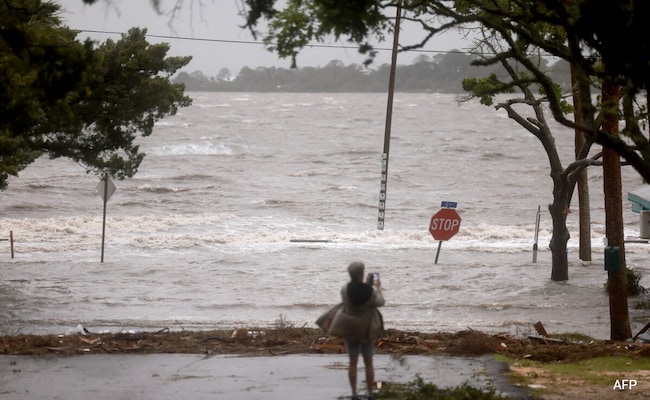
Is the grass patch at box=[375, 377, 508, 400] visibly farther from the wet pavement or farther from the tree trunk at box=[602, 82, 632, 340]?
the tree trunk at box=[602, 82, 632, 340]

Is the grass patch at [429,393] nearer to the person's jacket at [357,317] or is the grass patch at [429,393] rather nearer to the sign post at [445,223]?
the person's jacket at [357,317]

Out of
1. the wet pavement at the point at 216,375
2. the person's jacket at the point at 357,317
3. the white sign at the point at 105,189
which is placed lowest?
the wet pavement at the point at 216,375

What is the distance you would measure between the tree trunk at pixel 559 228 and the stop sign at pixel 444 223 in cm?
391

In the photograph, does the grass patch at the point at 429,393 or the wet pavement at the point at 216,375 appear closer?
the grass patch at the point at 429,393

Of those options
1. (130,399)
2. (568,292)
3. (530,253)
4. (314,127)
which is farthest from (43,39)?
(314,127)

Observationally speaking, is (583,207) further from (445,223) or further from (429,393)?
(429,393)

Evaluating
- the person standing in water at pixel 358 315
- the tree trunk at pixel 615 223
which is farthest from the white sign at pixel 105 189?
the person standing in water at pixel 358 315

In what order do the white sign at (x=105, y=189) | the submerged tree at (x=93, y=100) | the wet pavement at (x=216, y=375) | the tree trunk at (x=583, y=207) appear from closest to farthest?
1. the wet pavement at (x=216, y=375)
2. the submerged tree at (x=93, y=100)
3. the tree trunk at (x=583, y=207)
4. the white sign at (x=105, y=189)

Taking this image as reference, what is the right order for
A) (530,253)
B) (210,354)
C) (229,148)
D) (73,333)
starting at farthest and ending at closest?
(229,148) → (530,253) → (73,333) → (210,354)

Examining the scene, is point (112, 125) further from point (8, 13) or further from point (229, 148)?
point (229, 148)

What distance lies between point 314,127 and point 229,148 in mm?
21086

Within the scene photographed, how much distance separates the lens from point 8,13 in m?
10.7

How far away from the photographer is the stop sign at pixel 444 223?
2834 cm

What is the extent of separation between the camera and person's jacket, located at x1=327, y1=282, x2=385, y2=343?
961 cm
